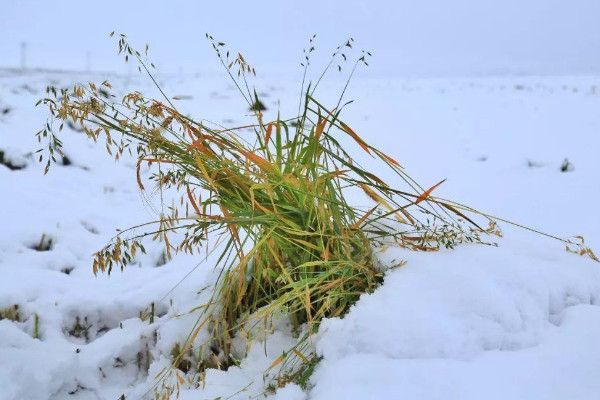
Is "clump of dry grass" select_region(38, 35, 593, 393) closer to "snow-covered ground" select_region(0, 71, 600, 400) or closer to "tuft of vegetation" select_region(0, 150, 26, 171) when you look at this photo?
"snow-covered ground" select_region(0, 71, 600, 400)

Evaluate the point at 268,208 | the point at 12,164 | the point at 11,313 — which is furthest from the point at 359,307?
the point at 12,164

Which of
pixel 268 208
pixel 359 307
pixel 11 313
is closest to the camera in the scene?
pixel 359 307

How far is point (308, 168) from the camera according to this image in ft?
5.37

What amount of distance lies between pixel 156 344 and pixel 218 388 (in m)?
0.45

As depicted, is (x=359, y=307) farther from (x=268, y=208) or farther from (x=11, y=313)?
(x=11, y=313)

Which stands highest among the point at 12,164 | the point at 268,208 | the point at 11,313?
the point at 12,164

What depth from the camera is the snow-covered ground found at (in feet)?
3.83

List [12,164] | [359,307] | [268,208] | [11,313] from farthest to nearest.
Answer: [12,164]
[11,313]
[268,208]
[359,307]

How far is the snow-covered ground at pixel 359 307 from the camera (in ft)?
3.83

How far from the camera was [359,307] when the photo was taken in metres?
1.32

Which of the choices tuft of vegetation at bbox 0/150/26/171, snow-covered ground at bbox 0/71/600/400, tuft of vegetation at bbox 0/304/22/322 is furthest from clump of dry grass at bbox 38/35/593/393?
tuft of vegetation at bbox 0/150/26/171

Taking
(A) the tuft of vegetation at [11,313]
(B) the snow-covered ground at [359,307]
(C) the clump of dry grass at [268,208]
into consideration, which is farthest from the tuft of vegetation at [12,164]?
(C) the clump of dry grass at [268,208]

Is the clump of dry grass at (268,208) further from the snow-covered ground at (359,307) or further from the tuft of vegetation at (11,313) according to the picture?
the tuft of vegetation at (11,313)

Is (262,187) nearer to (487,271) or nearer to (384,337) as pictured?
(384,337)
